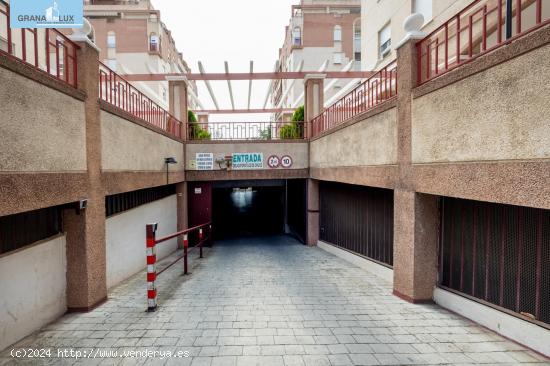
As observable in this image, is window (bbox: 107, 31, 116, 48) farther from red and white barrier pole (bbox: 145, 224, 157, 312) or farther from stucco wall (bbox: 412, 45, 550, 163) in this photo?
stucco wall (bbox: 412, 45, 550, 163)

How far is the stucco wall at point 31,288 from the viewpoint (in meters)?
3.85

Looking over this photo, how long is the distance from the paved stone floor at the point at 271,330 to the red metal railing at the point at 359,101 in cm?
424

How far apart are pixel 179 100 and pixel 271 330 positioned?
33.0ft

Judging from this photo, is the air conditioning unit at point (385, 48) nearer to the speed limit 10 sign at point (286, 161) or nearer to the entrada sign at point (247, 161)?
the speed limit 10 sign at point (286, 161)

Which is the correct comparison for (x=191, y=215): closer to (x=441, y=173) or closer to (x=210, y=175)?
(x=210, y=175)

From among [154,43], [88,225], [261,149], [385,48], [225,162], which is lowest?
[88,225]

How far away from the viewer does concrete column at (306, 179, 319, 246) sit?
37.2 ft

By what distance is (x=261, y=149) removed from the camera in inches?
453

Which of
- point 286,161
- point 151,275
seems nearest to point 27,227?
point 151,275

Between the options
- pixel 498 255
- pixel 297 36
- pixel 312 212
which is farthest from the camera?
pixel 297 36

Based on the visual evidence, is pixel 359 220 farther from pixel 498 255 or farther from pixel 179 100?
pixel 179 100

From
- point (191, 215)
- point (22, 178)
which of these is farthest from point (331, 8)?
point (22, 178)

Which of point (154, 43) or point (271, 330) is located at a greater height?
point (154, 43)

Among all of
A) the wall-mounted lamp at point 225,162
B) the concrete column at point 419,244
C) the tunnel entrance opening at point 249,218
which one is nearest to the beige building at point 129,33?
the tunnel entrance opening at point 249,218
